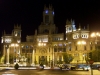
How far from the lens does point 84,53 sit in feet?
390

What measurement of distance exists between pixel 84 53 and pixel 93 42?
302 inches

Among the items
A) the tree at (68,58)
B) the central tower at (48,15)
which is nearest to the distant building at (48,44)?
the central tower at (48,15)

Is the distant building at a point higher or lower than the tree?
higher

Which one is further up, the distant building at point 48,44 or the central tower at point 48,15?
the central tower at point 48,15

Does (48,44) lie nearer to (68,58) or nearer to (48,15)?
(68,58)

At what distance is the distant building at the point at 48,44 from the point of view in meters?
122

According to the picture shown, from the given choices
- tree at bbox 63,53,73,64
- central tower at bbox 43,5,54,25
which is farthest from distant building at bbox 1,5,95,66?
tree at bbox 63,53,73,64

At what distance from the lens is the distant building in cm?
12200

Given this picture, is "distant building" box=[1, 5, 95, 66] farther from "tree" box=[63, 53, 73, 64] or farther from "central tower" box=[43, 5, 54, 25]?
"tree" box=[63, 53, 73, 64]

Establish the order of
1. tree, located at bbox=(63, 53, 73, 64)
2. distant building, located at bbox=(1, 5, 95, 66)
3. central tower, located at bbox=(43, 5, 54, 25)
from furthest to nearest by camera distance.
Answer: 1. central tower, located at bbox=(43, 5, 54, 25)
2. distant building, located at bbox=(1, 5, 95, 66)
3. tree, located at bbox=(63, 53, 73, 64)

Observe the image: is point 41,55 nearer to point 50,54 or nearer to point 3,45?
point 50,54

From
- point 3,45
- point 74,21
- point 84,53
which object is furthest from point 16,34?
point 84,53

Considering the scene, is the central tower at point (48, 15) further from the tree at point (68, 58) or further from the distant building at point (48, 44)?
the tree at point (68, 58)

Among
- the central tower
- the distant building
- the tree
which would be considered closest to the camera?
the tree
